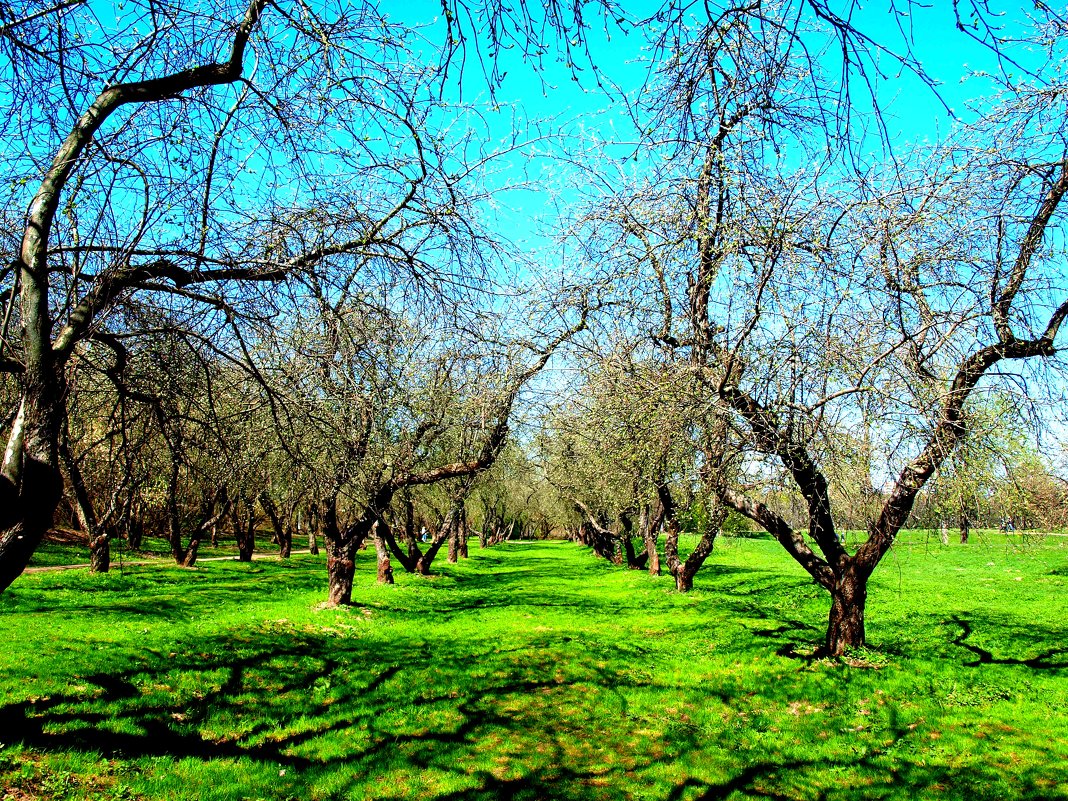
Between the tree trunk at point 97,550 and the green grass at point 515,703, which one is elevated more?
the tree trunk at point 97,550

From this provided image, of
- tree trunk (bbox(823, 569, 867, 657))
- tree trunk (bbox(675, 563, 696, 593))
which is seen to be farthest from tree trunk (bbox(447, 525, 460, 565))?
tree trunk (bbox(823, 569, 867, 657))

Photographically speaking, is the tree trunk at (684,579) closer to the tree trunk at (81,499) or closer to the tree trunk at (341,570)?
the tree trunk at (341,570)

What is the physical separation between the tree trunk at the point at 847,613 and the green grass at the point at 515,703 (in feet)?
1.28

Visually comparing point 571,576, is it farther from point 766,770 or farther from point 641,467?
point 766,770

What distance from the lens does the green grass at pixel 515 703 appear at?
624 centimetres

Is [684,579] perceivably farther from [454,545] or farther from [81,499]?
[454,545]

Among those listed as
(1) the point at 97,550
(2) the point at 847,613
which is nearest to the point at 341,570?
(1) the point at 97,550

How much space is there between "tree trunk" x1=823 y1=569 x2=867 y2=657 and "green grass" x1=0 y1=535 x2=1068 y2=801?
0.39 metres

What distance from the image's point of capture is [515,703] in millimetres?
8875

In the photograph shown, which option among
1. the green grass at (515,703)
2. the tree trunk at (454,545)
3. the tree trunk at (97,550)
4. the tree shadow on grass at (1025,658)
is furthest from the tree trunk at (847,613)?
the tree trunk at (454,545)

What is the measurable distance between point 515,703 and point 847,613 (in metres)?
5.68

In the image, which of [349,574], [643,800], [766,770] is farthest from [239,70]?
[349,574]

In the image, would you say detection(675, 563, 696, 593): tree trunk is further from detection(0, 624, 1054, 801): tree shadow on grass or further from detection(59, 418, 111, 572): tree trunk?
detection(59, 418, 111, 572): tree trunk

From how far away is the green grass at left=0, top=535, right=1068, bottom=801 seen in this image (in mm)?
6238
